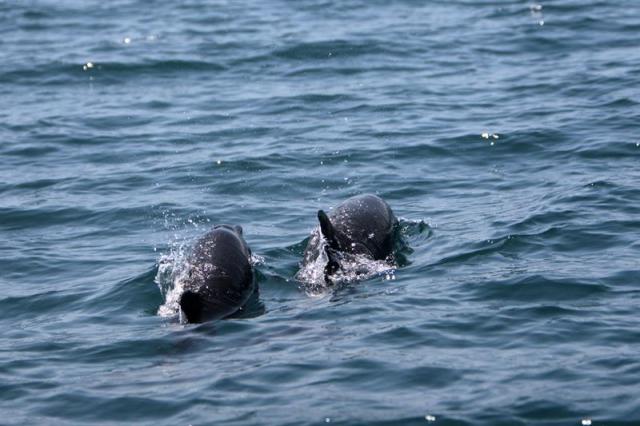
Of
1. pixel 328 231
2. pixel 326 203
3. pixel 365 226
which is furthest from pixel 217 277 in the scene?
pixel 326 203

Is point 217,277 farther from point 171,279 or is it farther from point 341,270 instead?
point 341,270

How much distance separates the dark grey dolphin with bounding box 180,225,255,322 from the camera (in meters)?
11.4

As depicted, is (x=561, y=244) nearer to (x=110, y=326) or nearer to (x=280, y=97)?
(x=110, y=326)

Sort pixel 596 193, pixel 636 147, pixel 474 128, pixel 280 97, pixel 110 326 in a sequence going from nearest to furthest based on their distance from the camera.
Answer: pixel 110 326 → pixel 596 193 → pixel 636 147 → pixel 474 128 → pixel 280 97

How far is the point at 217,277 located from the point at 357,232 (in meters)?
2.00

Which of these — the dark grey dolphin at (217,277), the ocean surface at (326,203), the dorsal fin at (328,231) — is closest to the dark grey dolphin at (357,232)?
the dorsal fin at (328,231)

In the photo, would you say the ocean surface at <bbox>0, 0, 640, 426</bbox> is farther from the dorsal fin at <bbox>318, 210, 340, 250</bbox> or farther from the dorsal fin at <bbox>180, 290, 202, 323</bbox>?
the dorsal fin at <bbox>318, 210, 340, 250</bbox>

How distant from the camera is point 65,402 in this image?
980 cm

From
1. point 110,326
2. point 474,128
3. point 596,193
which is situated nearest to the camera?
point 110,326

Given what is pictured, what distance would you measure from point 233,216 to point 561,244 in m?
4.41

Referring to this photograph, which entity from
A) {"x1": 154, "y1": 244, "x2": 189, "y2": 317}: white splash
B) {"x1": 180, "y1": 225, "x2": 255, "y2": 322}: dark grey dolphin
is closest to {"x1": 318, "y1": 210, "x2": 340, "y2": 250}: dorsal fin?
{"x1": 180, "y1": 225, "x2": 255, "y2": 322}: dark grey dolphin

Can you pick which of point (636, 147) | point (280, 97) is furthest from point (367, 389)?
point (280, 97)

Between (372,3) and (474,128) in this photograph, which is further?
(372,3)

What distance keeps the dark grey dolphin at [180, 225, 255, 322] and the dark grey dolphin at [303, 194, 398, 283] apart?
86cm
